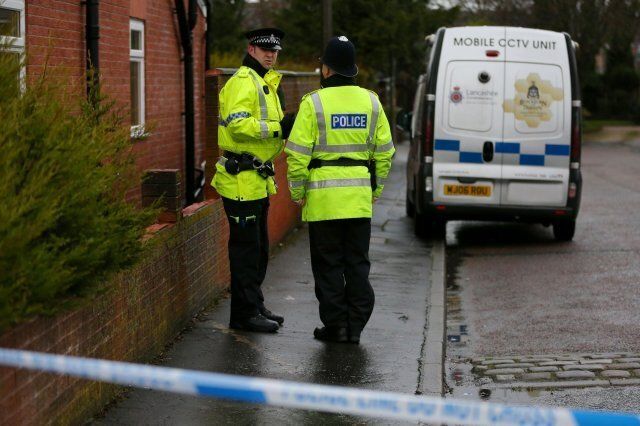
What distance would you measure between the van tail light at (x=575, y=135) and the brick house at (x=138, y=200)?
3.14 metres

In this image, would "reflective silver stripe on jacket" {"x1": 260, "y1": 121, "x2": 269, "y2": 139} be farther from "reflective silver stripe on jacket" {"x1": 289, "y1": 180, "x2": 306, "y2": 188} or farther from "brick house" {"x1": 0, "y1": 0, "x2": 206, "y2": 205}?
"brick house" {"x1": 0, "y1": 0, "x2": 206, "y2": 205}

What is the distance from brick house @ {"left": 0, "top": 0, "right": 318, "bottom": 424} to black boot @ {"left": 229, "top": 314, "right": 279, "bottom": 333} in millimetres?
339

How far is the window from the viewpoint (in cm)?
1210

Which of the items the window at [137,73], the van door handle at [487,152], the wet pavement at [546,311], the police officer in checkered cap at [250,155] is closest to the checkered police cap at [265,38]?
the police officer in checkered cap at [250,155]

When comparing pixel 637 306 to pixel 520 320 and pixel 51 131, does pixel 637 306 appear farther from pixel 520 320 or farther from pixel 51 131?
pixel 51 131

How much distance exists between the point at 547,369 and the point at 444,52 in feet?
21.8

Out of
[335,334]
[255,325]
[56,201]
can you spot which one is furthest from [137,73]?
[56,201]

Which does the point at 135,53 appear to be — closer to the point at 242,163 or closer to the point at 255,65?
the point at 255,65

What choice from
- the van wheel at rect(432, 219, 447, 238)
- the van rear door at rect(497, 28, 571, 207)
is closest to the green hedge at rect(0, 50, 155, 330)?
the van rear door at rect(497, 28, 571, 207)

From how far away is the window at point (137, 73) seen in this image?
476 inches

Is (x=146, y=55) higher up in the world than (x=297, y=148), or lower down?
higher up

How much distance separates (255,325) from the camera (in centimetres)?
780

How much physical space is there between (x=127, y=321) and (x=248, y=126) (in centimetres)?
167

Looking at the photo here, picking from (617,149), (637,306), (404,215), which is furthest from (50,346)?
(617,149)
